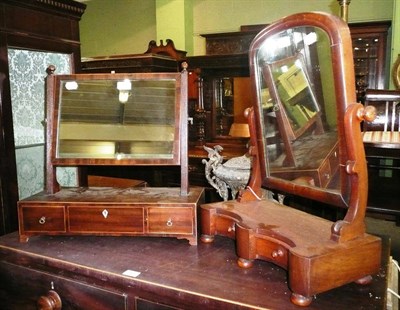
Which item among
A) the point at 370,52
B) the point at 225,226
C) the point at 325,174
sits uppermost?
the point at 370,52

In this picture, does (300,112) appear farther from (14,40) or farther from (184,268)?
(14,40)

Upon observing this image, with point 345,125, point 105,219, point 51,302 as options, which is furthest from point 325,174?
point 51,302

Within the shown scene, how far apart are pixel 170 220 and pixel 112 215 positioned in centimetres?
21

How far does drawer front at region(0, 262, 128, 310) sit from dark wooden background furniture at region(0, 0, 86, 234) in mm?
411

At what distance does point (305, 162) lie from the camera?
4.21 ft

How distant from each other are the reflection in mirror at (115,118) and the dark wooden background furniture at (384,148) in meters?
1.26

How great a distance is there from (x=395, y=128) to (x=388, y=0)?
2.09m

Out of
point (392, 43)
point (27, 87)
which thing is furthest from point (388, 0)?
point (27, 87)

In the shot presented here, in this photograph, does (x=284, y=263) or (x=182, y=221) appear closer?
(x=284, y=263)

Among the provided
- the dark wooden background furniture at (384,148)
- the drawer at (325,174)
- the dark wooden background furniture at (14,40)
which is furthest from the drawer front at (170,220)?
the dark wooden background furniture at (384,148)

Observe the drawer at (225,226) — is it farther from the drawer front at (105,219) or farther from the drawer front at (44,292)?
the drawer front at (44,292)

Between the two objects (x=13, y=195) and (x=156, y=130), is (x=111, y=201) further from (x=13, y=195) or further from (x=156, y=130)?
(x=13, y=195)

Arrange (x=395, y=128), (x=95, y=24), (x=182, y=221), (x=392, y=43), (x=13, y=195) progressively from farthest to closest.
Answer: (x=95, y=24) < (x=392, y=43) < (x=395, y=128) < (x=13, y=195) < (x=182, y=221)

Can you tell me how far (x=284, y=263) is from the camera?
112 centimetres
